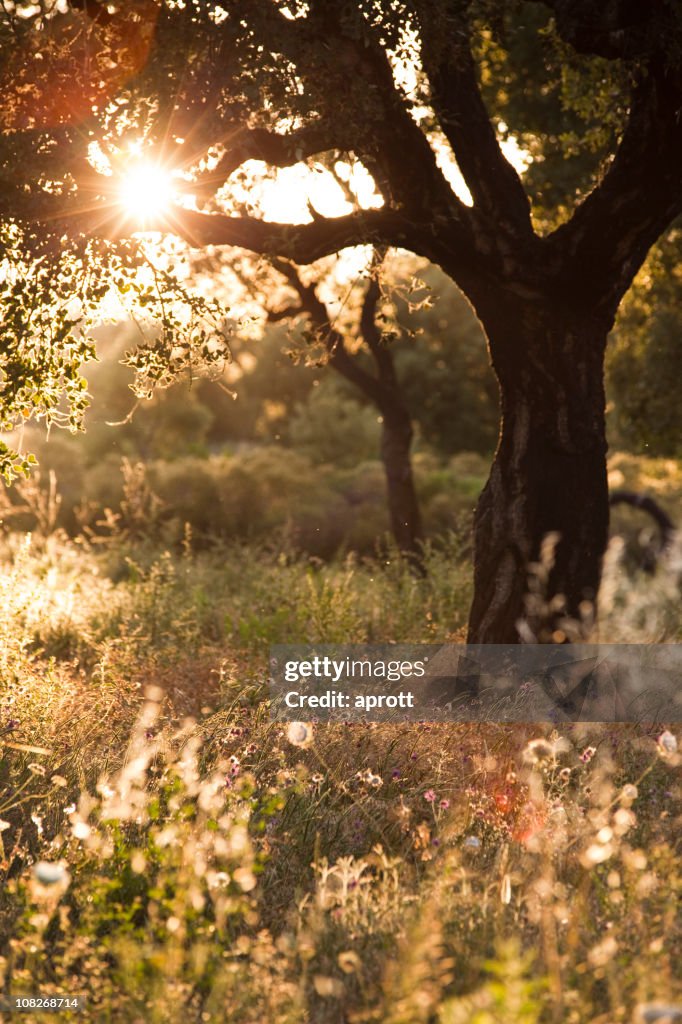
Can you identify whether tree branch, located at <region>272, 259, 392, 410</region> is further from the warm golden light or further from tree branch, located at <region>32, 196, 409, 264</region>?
the warm golden light

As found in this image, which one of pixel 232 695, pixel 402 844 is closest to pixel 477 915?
pixel 402 844

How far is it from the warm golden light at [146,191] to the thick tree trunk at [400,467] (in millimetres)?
7537

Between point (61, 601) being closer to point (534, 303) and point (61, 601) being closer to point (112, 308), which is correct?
point (112, 308)

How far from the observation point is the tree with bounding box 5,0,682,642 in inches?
270

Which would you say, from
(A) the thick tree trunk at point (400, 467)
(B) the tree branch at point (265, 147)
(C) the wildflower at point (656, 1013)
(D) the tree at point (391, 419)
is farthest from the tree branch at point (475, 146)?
(A) the thick tree trunk at point (400, 467)

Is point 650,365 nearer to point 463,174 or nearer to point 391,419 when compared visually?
point 391,419

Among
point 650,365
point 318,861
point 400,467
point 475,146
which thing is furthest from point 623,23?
point 650,365

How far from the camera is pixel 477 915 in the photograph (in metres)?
4.14

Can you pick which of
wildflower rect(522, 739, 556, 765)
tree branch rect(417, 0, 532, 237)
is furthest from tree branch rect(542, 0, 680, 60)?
wildflower rect(522, 739, 556, 765)

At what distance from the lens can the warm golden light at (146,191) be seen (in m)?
7.02

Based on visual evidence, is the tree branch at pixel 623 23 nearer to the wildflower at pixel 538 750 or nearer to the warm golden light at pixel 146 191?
the warm golden light at pixel 146 191

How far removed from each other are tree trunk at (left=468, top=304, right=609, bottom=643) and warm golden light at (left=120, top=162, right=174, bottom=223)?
2.64m

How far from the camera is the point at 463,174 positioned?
7953 millimetres

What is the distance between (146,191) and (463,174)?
8.20 ft
